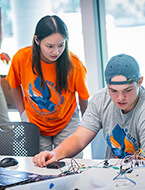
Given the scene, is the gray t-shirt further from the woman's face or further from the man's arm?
the woman's face

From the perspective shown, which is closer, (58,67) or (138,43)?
(58,67)

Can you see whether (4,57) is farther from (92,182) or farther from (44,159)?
(92,182)

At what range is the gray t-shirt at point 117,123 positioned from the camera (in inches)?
74.2

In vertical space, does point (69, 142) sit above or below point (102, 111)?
below

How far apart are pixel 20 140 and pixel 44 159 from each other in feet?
2.13

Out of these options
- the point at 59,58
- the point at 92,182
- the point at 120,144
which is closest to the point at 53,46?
the point at 59,58

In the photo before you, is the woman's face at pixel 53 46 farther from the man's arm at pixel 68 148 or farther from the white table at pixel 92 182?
the white table at pixel 92 182

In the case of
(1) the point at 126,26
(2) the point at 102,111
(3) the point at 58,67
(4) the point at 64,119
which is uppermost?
(1) the point at 126,26

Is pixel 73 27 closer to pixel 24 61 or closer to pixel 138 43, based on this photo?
pixel 138 43

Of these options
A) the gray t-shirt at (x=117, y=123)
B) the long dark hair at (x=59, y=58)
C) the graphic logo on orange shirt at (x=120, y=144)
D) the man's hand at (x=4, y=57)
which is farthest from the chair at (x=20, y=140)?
the man's hand at (x=4, y=57)

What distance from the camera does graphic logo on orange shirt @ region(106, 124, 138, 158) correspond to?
6.23 ft

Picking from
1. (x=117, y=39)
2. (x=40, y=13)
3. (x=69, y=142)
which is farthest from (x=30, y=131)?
(x=40, y=13)

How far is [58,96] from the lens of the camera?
2.46 metres

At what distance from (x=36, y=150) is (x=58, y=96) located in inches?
17.5
